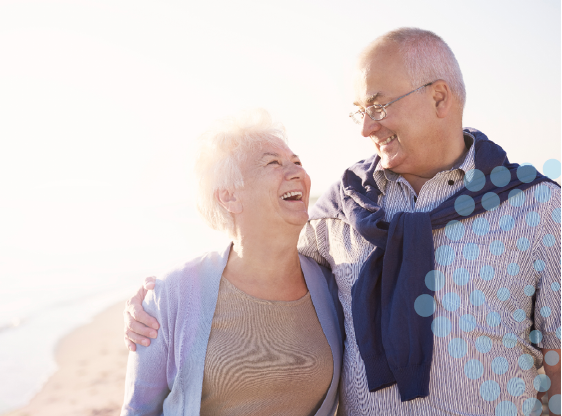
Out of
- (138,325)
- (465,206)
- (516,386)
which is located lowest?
(516,386)

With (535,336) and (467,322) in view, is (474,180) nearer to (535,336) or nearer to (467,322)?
(467,322)

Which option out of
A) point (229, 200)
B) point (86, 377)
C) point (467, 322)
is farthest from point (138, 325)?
point (86, 377)

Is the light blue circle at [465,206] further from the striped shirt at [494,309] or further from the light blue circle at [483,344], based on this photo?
the light blue circle at [483,344]

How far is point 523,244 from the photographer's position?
2.05 metres

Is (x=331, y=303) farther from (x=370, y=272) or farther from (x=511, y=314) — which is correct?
(x=511, y=314)

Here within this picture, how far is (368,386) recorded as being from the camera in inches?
87.4

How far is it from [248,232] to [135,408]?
1.03 m

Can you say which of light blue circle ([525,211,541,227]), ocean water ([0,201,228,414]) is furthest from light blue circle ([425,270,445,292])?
ocean water ([0,201,228,414])

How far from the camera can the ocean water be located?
5.21 m

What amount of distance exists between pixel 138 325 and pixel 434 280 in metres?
1.47

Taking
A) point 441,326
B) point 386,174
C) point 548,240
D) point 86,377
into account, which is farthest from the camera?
point 86,377

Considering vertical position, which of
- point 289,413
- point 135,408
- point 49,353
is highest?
point 135,408

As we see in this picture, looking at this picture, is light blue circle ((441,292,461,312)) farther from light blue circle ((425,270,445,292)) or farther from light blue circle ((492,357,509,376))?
light blue circle ((492,357,509,376))

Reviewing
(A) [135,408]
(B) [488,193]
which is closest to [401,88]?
(B) [488,193]
